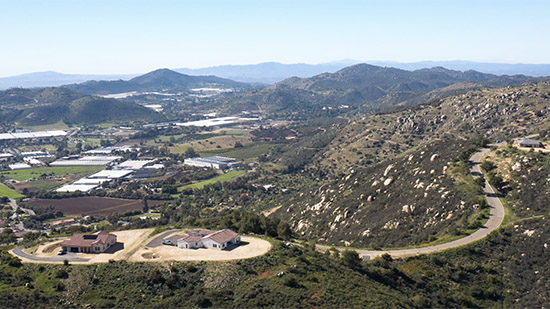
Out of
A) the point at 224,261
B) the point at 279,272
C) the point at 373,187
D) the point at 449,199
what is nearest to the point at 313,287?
the point at 279,272

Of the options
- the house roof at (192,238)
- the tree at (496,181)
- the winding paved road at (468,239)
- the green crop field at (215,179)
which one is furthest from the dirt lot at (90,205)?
the tree at (496,181)

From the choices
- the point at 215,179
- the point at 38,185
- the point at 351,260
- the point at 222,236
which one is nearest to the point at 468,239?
the point at 351,260

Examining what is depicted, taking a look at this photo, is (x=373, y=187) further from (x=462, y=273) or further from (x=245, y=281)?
(x=245, y=281)

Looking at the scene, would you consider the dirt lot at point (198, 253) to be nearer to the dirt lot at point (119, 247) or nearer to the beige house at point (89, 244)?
the dirt lot at point (119, 247)

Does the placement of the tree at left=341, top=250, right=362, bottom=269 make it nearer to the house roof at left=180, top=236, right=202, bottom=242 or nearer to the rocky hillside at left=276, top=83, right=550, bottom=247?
the rocky hillside at left=276, top=83, right=550, bottom=247

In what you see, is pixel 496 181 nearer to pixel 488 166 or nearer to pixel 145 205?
pixel 488 166
